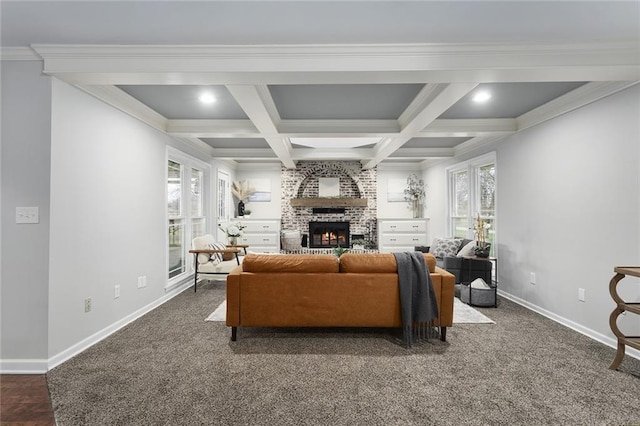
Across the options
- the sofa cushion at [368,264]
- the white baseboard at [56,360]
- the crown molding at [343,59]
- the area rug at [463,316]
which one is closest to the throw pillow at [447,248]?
the area rug at [463,316]

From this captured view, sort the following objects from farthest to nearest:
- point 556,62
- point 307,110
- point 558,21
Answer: point 307,110
point 556,62
point 558,21

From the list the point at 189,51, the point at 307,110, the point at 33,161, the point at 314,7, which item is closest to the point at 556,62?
the point at 314,7

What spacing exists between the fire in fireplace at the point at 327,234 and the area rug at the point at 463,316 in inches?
162

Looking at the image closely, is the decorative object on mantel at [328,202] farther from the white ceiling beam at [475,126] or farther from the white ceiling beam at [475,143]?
the white ceiling beam at [475,126]

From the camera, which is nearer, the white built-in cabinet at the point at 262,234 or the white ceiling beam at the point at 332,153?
the white ceiling beam at the point at 332,153

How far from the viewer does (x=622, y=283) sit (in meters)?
2.79

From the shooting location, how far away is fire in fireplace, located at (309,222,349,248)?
25.9 feet

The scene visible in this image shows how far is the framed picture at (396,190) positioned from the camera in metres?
7.93

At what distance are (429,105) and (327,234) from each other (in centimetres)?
517

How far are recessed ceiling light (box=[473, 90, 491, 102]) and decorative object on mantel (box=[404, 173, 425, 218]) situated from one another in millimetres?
4251

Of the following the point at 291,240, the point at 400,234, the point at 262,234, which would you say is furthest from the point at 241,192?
the point at 400,234

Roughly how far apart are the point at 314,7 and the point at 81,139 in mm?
2408

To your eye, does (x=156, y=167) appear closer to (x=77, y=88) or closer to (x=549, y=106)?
(x=77, y=88)

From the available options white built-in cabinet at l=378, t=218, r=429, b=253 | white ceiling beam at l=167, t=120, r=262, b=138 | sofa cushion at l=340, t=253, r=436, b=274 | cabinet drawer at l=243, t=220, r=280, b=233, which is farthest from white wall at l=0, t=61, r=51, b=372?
white built-in cabinet at l=378, t=218, r=429, b=253
